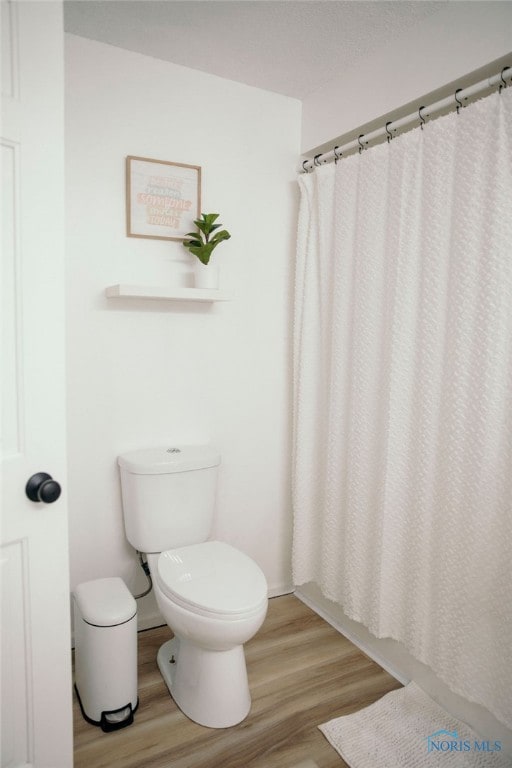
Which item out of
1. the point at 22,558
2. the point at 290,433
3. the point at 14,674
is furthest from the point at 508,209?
the point at 14,674

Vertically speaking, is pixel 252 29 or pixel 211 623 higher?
pixel 252 29

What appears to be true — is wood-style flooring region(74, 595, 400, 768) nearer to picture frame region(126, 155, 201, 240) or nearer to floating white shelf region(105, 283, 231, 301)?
floating white shelf region(105, 283, 231, 301)

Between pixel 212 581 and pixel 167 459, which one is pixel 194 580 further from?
pixel 167 459

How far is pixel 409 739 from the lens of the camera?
1.68 metres

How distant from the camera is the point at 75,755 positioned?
159cm

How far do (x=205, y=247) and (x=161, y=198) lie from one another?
10.9 inches

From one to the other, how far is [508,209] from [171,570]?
1.55 metres

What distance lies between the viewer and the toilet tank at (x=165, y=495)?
79.3 inches

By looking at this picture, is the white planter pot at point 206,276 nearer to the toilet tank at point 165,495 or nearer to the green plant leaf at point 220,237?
the green plant leaf at point 220,237

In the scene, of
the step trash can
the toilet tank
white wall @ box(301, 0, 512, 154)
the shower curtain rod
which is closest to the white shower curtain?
the shower curtain rod

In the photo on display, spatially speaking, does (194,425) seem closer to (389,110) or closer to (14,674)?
(14,674)

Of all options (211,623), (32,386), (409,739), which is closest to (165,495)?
(211,623)

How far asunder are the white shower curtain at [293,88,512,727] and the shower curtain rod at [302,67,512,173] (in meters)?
0.05

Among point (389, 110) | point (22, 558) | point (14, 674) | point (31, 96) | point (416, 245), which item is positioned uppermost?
point (389, 110)
